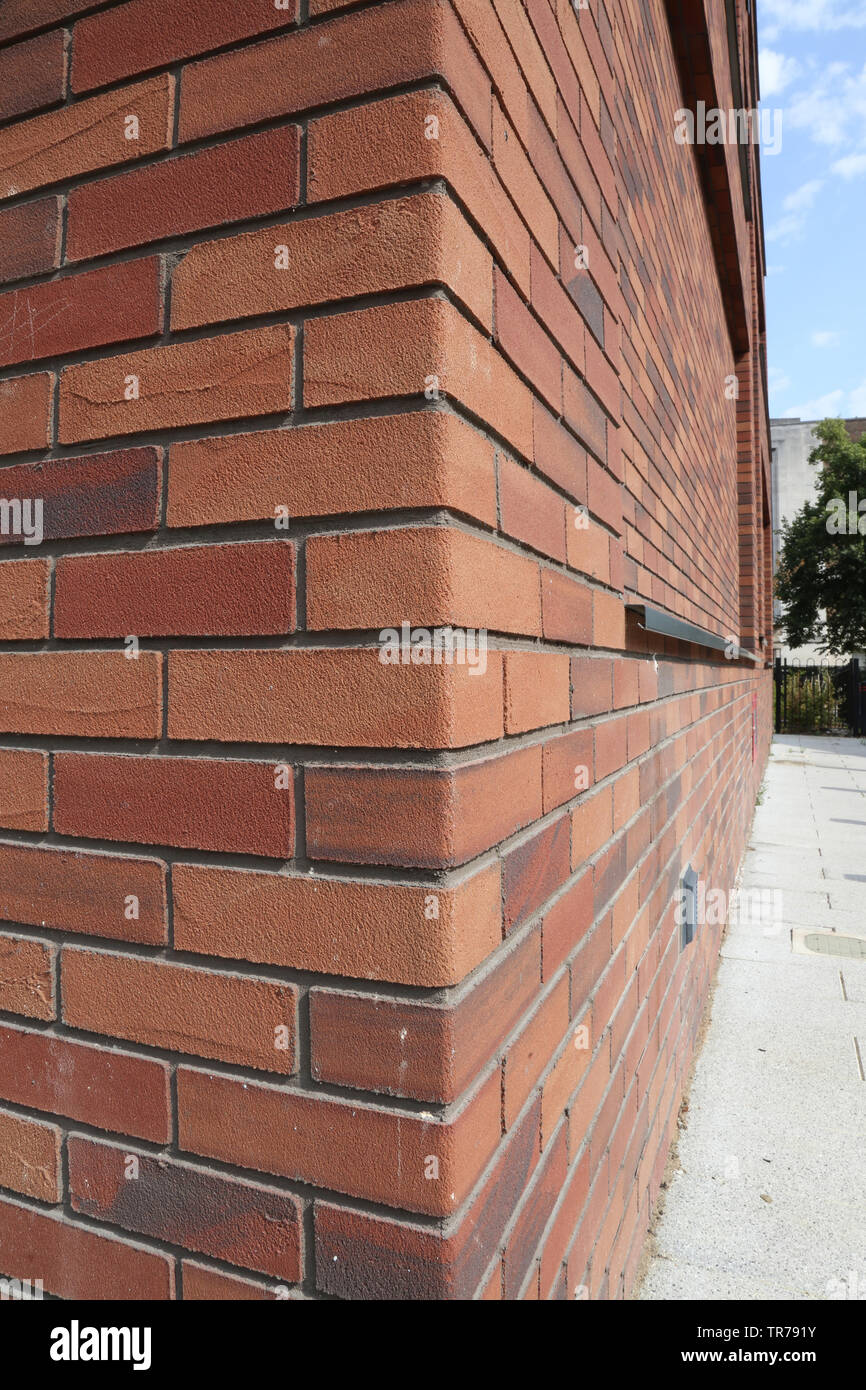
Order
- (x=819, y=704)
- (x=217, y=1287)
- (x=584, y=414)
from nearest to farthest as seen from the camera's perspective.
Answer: (x=217, y=1287) → (x=584, y=414) → (x=819, y=704)

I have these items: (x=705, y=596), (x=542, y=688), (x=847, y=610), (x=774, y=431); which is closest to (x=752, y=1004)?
(x=705, y=596)

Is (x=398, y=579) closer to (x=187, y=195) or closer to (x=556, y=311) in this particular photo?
(x=187, y=195)

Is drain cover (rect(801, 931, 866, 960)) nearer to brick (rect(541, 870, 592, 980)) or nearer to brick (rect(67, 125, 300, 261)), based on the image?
brick (rect(541, 870, 592, 980))

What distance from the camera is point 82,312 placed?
113 centimetres

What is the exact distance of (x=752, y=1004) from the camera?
4.01m

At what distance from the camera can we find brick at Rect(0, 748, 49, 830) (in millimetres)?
1148

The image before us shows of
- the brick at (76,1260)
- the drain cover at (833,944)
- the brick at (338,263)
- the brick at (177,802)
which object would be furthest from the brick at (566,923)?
the drain cover at (833,944)

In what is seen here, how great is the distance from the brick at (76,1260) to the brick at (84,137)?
136cm

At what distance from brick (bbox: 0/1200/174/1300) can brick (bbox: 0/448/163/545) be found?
886mm

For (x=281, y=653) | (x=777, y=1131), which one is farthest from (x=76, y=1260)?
(x=777, y=1131)

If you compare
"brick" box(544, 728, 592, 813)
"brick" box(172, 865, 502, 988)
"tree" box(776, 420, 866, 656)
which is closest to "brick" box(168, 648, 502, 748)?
"brick" box(172, 865, 502, 988)

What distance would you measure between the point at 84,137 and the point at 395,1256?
140 cm
